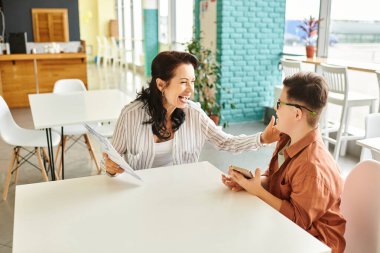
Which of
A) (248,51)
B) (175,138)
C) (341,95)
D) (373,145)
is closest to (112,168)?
(175,138)

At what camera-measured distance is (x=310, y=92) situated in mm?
1463

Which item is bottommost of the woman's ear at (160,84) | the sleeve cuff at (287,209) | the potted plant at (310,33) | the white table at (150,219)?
the sleeve cuff at (287,209)

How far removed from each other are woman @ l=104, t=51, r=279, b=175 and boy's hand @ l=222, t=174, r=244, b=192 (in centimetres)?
43

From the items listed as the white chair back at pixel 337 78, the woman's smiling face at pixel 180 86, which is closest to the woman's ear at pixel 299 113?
the woman's smiling face at pixel 180 86

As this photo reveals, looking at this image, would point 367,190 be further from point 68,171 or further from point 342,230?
point 68,171

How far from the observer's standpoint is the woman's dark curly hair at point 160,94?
1.89m

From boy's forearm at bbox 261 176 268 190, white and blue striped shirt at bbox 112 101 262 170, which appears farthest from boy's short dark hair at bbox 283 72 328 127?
white and blue striped shirt at bbox 112 101 262 170

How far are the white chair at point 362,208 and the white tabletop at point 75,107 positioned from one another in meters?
1.87

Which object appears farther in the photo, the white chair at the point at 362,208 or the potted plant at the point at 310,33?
the potted plant at the point at 310,33

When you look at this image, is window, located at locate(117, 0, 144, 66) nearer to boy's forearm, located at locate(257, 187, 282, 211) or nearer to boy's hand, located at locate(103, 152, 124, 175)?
boy's hand, located at locate(103, 152, 124, 175)

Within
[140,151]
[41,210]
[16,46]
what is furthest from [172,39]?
[41,210]

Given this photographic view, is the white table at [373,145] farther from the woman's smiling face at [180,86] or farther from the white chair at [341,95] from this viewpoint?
the white chair at [341,95]

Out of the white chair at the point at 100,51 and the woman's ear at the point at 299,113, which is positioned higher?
the woman's ear at the point at 299,113

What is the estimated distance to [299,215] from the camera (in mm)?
1381
